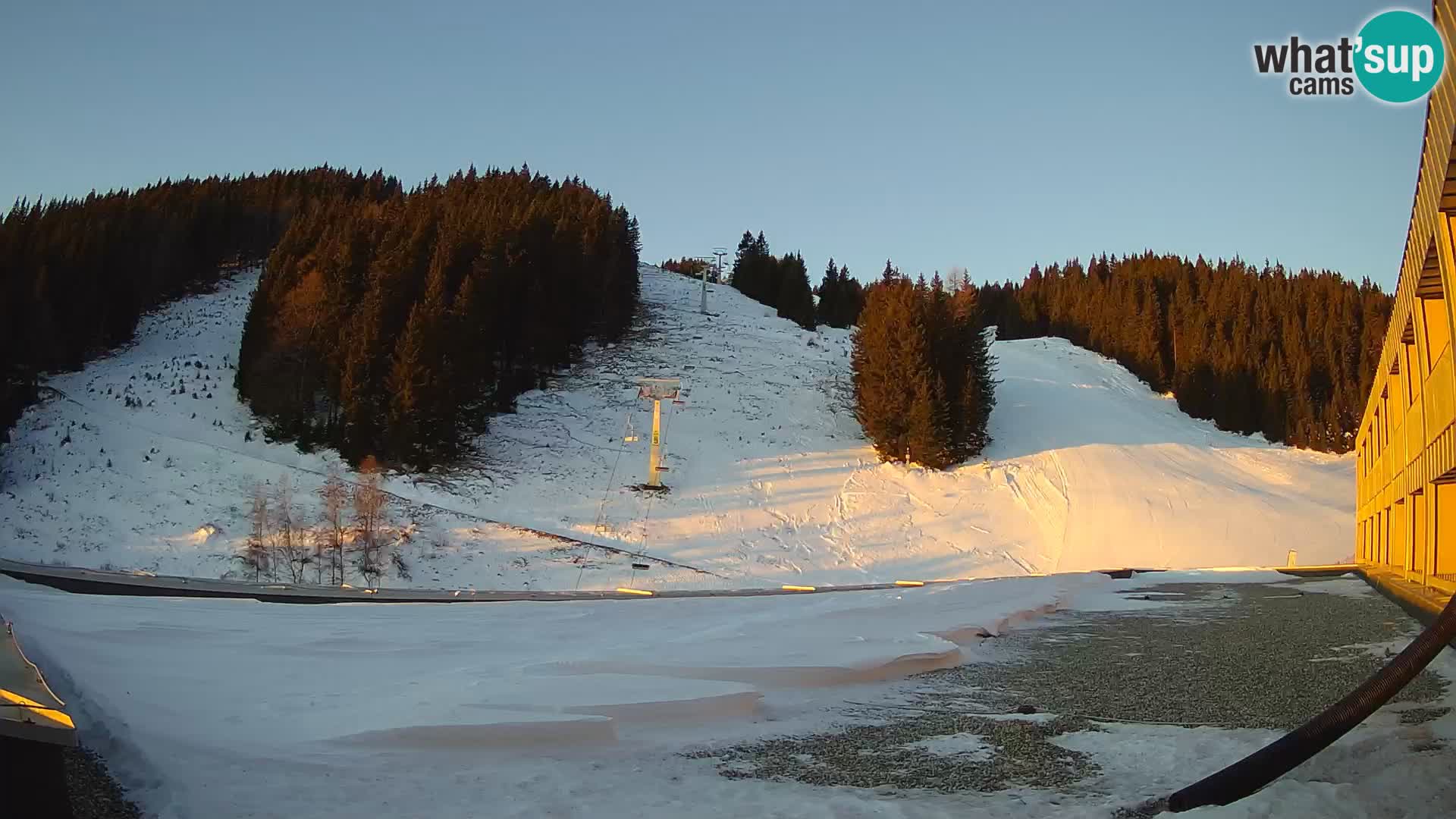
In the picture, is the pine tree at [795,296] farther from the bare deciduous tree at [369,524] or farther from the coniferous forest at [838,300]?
the bare deciduous tree at [369,524]

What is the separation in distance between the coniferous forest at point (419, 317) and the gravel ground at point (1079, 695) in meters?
21.6

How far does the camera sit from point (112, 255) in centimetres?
3900

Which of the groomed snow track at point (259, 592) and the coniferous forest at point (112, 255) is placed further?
the coniferous forest at point (112, 255)

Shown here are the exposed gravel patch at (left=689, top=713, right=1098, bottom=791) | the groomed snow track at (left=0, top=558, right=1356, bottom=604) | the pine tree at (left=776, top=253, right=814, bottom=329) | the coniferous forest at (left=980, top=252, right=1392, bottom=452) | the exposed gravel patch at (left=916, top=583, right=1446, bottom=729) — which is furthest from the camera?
the pine tree at (left=776, top=253, right=814, bottom=329)

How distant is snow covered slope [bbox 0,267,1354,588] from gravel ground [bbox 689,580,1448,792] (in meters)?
12.9

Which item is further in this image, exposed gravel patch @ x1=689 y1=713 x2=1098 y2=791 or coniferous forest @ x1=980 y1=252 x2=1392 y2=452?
coniferous forest @ x1=980 y1=252 x2=1392 y2=452

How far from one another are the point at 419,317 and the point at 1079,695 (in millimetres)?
25389

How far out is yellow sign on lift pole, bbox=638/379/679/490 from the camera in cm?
2922

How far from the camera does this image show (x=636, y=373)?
4072cm

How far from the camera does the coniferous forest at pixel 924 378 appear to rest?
32.3 m

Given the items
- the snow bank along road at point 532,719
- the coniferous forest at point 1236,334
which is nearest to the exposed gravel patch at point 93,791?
the snow bank along road at point 532,719

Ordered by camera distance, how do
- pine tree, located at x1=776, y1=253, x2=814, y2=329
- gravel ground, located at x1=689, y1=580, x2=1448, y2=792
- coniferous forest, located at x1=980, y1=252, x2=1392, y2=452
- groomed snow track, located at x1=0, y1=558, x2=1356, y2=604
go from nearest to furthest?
gravel ground, located at x1=689, y1=580, x2=1448, y2=792
groomed snow track, located at x1=0, y1=558, x2=1356, y2=604
coniferous forest, located at x1=980, y1=252, x2=1392, y2=452
pine tree, located at x1=776, y1=253, x2=814, y2=329

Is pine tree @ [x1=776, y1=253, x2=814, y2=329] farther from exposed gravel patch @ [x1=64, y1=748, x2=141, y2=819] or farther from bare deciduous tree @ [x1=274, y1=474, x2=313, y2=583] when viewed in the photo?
exposed gravel patch @ [x1=64, y1=748, x2=141, y2=819]

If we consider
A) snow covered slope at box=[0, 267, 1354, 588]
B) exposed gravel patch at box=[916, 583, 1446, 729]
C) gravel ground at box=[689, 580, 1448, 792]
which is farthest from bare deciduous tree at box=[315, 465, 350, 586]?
gravel ground at box=[689, 580, 1448, 792]
